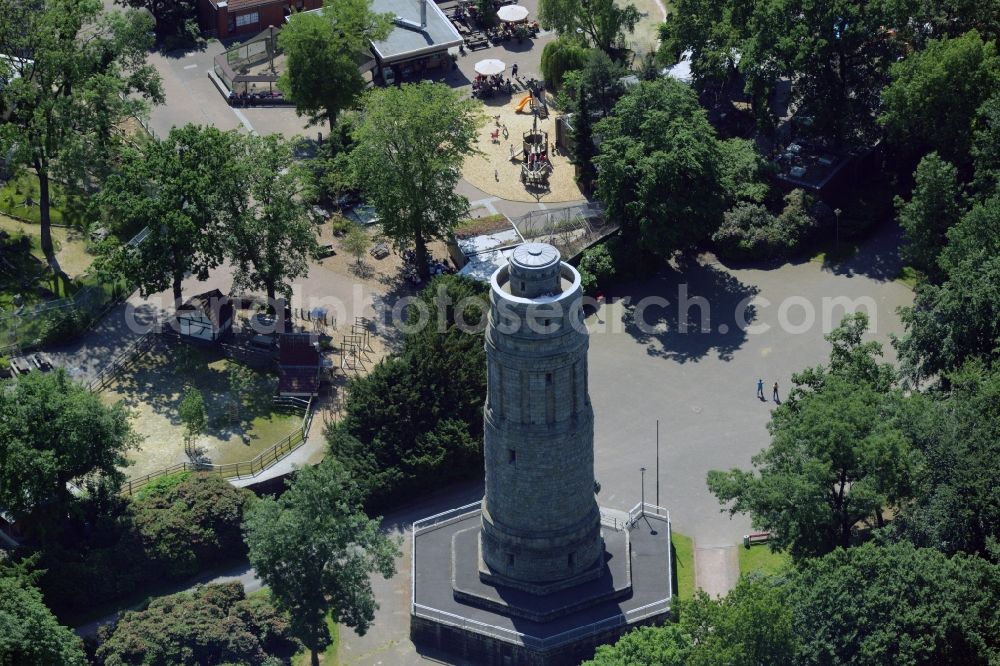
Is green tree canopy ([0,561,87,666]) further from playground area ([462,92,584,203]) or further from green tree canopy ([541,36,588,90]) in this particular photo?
green tree canopy ([541,36,588,90])

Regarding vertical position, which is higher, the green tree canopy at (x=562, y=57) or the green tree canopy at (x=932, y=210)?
the green tree canopy at (x=562, y=57)

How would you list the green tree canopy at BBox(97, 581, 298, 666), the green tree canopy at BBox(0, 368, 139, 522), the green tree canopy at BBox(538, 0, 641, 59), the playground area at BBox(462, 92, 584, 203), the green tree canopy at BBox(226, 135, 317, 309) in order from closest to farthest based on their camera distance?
1. the green tree canopy at BBox(97, 581, 298, 666)
2. the green tree canopy at BBox(0, 368, 139, 522)
3. the green tree canopy at BBox(226, 135, 317, 309)
4. the playground area at BBox(462, 92, 584, 203)
5. the green tree canopy at BBox(538, 0, 641, 59)

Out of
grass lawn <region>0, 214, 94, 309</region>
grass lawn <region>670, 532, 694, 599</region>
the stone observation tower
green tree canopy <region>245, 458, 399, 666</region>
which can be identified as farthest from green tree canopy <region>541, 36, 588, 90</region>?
green tree canopy <region>245, 458, 399, 666</region>

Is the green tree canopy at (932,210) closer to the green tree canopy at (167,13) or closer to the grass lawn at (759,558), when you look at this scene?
the grass lawn at (759,558)

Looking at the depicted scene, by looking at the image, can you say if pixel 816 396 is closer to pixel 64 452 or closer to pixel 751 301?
pixel 751 301

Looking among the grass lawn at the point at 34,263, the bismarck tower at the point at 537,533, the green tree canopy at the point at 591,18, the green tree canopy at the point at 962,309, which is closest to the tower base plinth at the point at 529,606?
the bismarck tower at the point at 537,533

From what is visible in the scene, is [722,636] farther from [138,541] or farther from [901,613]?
[138,541]
